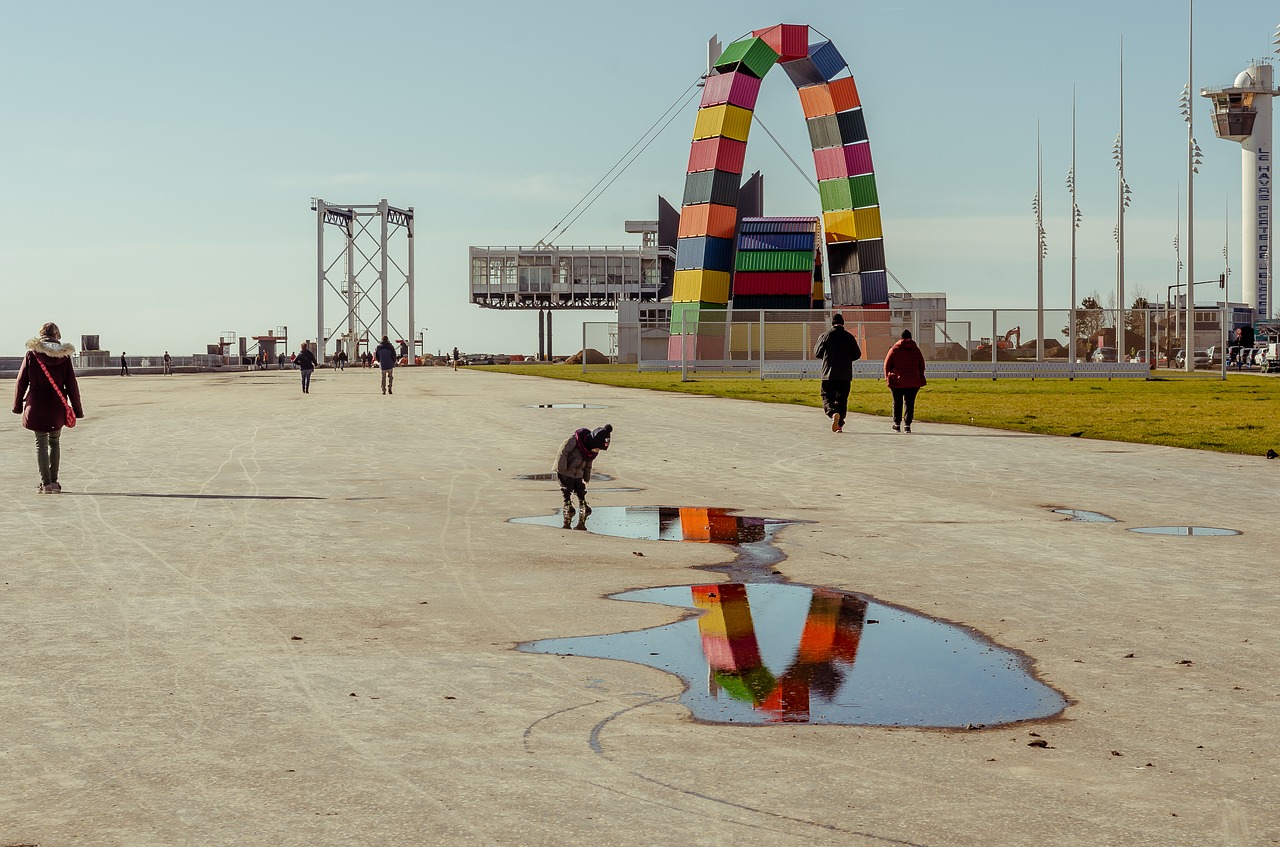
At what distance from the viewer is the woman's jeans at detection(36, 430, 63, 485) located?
1319 centimetres

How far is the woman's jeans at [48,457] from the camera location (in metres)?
13.2

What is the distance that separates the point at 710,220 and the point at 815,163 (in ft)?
18.0

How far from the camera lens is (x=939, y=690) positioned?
565 centimetres

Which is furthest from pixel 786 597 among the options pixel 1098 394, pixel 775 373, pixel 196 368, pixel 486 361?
pixel 486 361

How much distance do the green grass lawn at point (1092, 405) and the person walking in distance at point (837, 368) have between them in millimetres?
3180

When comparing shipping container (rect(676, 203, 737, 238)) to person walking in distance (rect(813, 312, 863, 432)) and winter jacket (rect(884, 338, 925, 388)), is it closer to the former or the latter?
person walking in distance (rect(813, 312, 863, 432))

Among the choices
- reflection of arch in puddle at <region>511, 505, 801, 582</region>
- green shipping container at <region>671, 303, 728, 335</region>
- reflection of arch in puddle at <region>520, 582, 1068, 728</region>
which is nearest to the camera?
reflection of arch in puddle at <region>520, 582, 1068, 728</region>

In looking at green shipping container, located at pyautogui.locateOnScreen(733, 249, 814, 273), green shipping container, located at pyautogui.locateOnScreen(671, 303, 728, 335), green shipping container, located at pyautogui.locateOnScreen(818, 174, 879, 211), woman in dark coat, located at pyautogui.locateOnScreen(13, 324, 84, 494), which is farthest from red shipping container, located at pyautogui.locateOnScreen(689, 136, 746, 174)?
woman in dark coat, located at pyautogui.locateOnScreen(13, 324, 84, 494)

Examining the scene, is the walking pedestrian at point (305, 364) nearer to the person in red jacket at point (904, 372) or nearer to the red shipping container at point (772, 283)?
the person in red jacket at point (904, 372)

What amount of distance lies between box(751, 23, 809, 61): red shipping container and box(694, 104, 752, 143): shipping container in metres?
2.83

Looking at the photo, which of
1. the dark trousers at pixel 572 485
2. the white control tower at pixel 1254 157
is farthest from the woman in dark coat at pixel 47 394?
the white control tower at pixel 1254 157

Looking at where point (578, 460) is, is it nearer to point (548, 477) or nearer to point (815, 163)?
point (548, 477)

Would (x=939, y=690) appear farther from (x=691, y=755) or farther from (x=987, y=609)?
(x=987, y=609)

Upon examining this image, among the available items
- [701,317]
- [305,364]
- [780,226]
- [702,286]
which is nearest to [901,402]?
[305,364]
